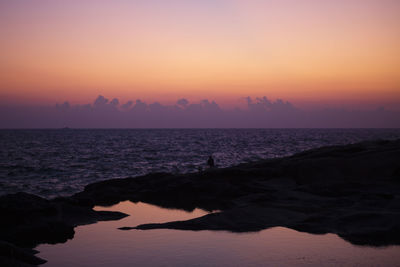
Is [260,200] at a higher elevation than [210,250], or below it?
higher

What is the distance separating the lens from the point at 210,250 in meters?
10.7

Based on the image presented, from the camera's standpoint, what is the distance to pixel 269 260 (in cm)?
991

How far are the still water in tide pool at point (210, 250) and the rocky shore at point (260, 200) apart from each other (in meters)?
0.60

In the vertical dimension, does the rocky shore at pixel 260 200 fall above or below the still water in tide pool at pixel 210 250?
above

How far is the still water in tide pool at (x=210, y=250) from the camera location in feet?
32.1

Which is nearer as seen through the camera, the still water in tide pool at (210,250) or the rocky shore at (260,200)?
the still water in tide pool at (210,250)

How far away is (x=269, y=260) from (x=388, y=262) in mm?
2835

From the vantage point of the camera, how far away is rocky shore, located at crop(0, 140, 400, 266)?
12445 mm

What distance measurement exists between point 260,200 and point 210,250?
6.61 meters

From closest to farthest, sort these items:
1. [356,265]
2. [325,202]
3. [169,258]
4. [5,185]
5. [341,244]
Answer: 1. [356,265]
2. [169,258]
3. [341,244]
4. [325,202]
5. [5,185]

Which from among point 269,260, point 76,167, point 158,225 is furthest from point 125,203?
point 76,167

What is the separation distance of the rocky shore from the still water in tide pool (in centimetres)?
60

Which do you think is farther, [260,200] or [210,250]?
[260,200]

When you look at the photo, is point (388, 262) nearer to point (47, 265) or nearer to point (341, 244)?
point (341, 244)
